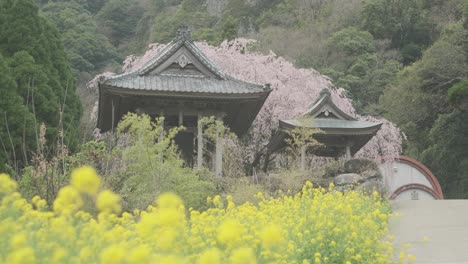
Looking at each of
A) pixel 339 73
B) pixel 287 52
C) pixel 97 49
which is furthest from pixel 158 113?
pixel 97 49

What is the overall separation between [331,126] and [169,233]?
14083 mm

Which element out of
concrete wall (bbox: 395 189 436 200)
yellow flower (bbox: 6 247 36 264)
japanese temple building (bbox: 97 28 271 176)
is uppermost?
japanese temple building (bbox: 97 28 271 176)

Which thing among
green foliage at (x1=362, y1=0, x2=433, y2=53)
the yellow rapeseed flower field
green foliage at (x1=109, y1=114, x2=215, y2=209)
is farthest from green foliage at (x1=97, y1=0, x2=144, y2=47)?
the yellow rapeseed flower field

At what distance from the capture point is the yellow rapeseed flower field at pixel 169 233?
93.5 inches

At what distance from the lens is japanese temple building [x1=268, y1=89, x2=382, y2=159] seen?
52.6 ft

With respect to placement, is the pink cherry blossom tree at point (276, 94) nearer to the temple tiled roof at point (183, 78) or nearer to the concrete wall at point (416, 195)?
the concrete wall at point (416, 195)

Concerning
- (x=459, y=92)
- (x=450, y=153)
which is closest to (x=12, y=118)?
(x=459, y=92)

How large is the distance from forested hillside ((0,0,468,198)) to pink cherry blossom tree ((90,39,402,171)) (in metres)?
2.31

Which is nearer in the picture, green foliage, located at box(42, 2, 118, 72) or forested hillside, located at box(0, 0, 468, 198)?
forested hillside, located at box(0, 0, 468, 198)

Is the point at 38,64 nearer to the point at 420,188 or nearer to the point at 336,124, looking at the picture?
the point at 336,124

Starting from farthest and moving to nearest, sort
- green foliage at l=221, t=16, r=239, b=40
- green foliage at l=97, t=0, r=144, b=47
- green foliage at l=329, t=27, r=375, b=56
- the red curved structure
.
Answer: green foliage at l=97, t=0, r=144, b=47 → green foliage at l=221, t=16, r=239, b=40 → green foliage at l=329, t=27, r=375, b=56 → the red curved structure

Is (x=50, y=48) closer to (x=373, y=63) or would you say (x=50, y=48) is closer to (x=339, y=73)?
(x=339, y=73)

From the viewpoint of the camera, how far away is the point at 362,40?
37.6 meters

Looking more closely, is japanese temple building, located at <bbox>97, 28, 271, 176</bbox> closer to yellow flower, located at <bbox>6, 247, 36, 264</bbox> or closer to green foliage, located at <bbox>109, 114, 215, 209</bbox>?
green foliage, located at <bbox>109, 114, 215, 209</bbox>
